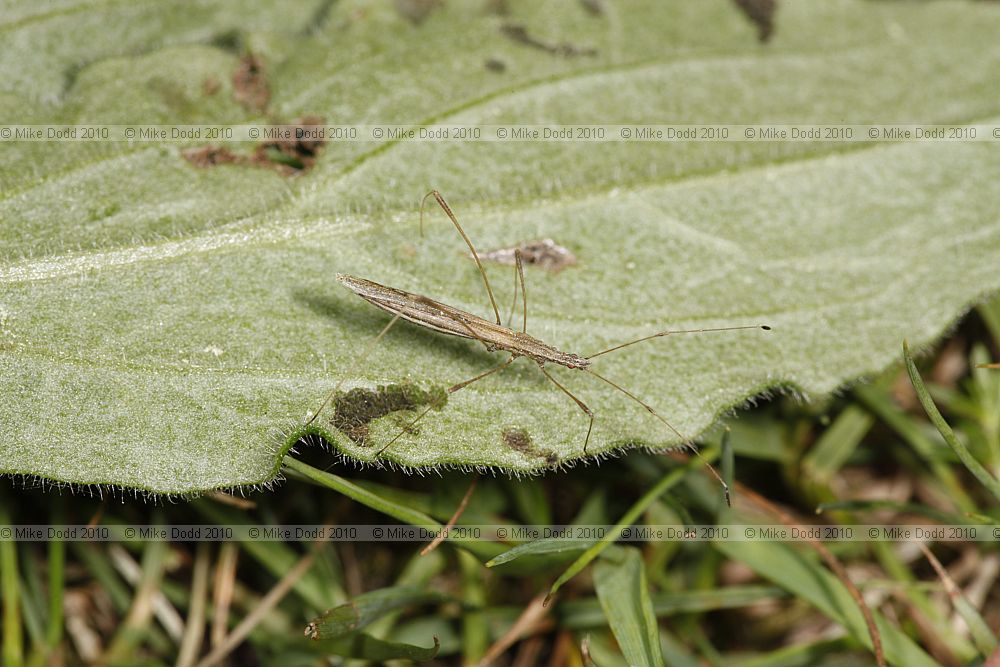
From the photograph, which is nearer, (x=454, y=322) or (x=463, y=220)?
(x=454, y=322)

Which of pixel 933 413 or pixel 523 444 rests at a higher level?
pixel 933 413

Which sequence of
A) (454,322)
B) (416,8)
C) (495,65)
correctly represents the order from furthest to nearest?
1. (416,8)
2. (495,65)
3. (454,322)

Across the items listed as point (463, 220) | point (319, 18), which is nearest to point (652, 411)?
point (463, 220)

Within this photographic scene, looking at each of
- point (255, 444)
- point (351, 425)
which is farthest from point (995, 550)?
point (255, 444)

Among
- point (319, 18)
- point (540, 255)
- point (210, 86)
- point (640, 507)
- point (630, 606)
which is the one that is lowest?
point (630, 606)

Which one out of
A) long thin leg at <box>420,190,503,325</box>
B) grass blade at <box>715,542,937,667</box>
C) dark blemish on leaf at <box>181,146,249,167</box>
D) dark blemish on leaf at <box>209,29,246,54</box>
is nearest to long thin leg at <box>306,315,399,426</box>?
long thin leg at <box>420,190,503,325</box>

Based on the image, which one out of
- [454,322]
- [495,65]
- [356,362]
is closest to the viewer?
[356,362]

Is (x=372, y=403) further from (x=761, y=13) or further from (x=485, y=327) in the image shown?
(x=761, y=13)

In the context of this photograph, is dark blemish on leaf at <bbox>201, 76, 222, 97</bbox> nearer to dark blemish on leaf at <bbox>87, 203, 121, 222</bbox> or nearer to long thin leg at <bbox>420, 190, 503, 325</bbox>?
dark blemish on leaf at <bbox>87, 203, 121, 222</bbox>
